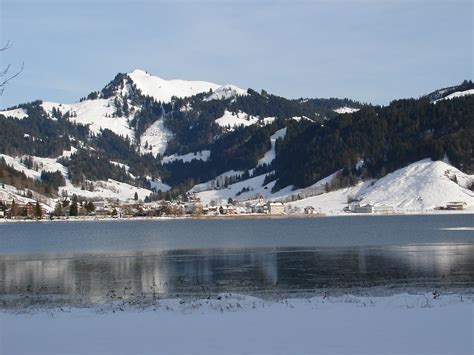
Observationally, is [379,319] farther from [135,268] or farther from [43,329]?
[135,268]

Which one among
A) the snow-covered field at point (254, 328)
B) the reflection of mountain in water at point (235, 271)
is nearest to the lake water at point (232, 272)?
the reflection of mountain in water at point (235, 271)

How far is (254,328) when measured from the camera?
2273 cm

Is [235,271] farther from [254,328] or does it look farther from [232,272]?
[254,328]

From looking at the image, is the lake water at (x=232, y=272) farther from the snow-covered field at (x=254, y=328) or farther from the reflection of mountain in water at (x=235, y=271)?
the snow-covered field at (x=254, y=328)

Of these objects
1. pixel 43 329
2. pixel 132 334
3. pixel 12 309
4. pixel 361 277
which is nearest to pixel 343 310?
pixel 132 334

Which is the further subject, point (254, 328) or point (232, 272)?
point (232, 272)

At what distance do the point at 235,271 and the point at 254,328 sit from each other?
2784cm

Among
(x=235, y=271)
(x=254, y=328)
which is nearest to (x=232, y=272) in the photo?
(x=235, y=271)

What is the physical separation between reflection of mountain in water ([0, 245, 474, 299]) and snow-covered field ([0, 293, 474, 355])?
1119 cm

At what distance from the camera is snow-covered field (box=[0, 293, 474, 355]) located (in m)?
19.7

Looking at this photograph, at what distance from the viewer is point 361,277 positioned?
44.6 meters

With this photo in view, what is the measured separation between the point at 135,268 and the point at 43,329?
32.3 m

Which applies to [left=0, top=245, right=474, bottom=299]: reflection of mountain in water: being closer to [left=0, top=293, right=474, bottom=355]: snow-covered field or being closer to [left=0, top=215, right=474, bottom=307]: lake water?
[left=0, top=215, right=474, bottom=307]: lake water

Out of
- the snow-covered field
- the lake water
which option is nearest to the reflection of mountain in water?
the lake water
